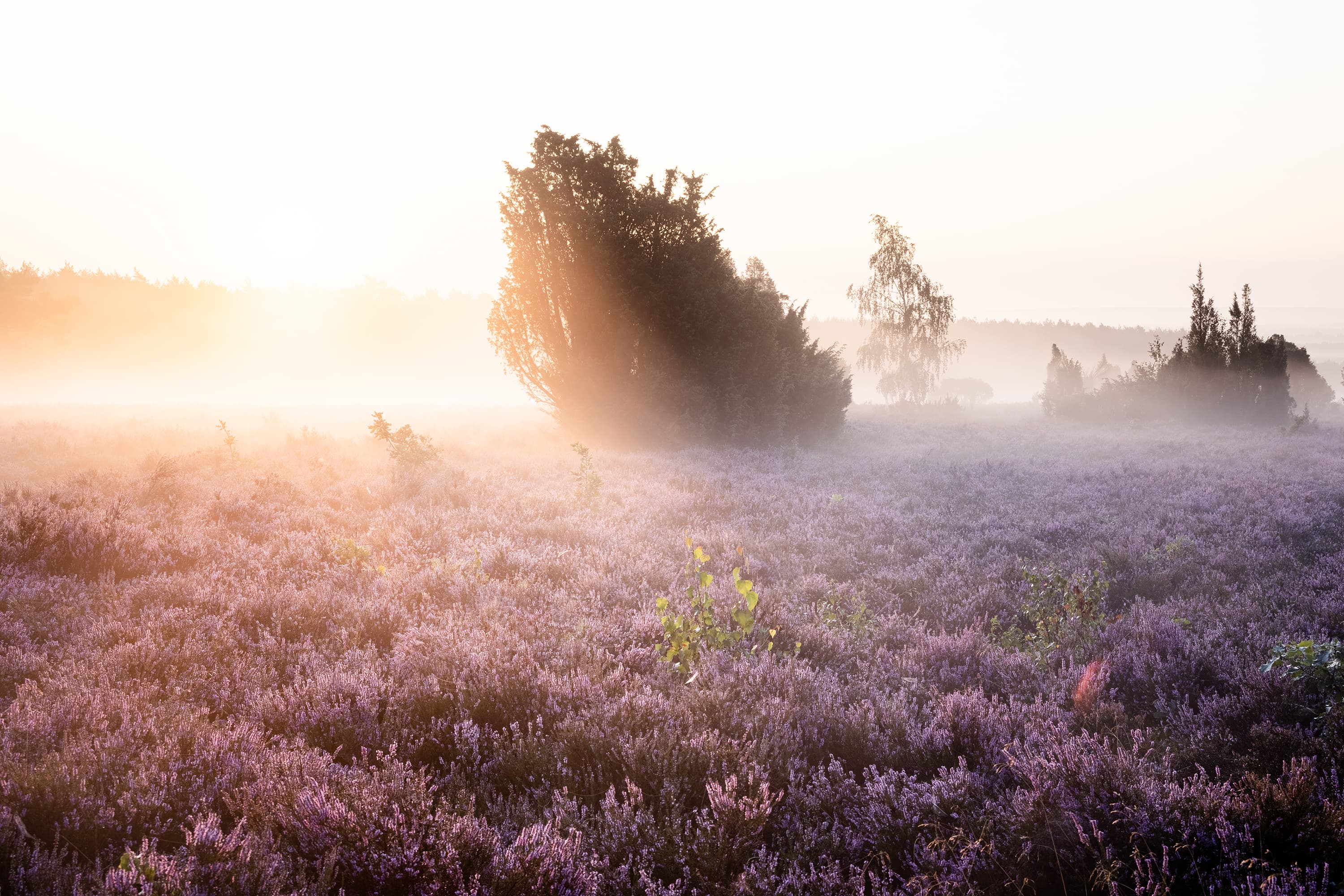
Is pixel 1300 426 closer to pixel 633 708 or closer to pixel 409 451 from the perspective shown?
pixel 633 708

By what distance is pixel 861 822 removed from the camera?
8.70 feet

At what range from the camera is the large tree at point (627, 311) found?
15445mm

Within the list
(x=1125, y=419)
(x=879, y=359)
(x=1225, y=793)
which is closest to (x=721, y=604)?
(x=1225, y=793)

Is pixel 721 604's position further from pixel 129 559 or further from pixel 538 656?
pixel 129 559

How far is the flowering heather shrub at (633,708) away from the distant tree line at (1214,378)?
2194 cm

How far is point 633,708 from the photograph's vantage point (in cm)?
350

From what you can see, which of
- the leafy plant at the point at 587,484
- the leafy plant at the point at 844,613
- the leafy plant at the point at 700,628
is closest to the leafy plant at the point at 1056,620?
the leafy plant at the point at 844,613

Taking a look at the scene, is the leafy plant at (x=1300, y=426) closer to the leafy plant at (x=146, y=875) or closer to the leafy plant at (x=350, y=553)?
the leafy plant at (x=350, y=553)

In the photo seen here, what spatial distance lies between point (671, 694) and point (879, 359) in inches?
1621

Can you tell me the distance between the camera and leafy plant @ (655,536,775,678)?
4277mm

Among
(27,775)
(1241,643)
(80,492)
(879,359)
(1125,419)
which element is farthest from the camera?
(879,359)

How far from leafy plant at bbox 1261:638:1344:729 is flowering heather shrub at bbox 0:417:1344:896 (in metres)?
0.08

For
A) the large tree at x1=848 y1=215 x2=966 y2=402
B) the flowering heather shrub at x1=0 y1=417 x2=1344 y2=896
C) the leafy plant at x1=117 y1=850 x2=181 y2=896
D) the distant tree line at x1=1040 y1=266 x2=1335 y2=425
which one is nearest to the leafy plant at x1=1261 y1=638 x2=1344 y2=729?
the flowering heather shrub at x1=0 y1=417 x2=1344 y2=896

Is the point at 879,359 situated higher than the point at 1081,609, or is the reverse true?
the point at 879,359
